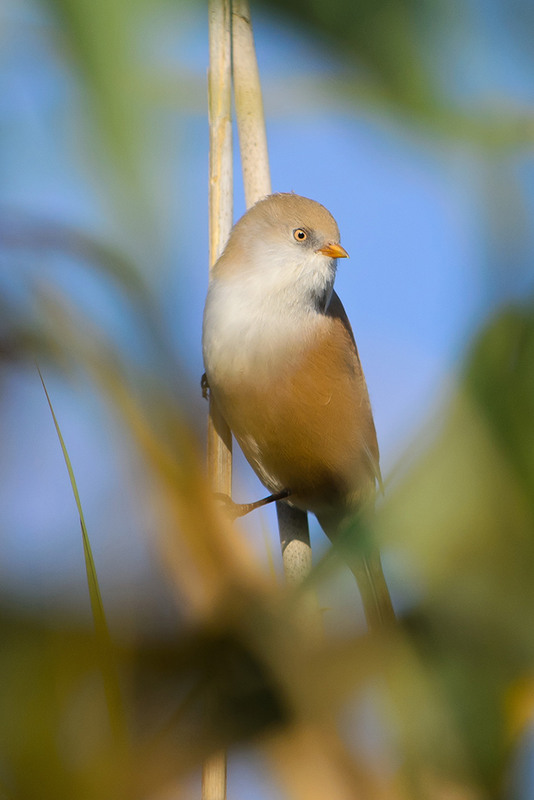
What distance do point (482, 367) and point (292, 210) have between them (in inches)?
92.9

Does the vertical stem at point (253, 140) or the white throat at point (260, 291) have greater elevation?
the white throat at point (260, 291)

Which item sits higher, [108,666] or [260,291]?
[260,291]

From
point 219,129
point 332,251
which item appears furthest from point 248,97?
point 332,251

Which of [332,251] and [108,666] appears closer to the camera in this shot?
[108,666]

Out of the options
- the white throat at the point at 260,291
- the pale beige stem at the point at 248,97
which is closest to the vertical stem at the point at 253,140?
the pale beige stem at the point at 248,97

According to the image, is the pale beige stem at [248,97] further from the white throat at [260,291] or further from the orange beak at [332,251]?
the orange beak at [332,251]

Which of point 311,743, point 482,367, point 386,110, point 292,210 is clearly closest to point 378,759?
point 311,743

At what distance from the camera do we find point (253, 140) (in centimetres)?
98

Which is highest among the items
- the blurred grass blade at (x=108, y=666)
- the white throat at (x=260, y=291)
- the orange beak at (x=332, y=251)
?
the orange beak at (x=332, y=251)

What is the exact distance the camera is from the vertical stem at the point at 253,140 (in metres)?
0.46

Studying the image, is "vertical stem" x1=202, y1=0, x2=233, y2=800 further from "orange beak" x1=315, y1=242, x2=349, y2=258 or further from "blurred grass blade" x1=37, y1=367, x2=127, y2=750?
"orange beak" x1=315, y1=242, x2=349, y2=258

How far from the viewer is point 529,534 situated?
22 cm

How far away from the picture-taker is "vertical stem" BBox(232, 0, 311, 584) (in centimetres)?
46

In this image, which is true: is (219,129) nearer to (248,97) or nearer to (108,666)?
(248,97)
